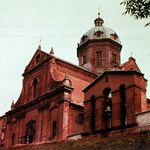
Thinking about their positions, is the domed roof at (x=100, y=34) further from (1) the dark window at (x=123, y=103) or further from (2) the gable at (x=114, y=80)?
(1) the dark window at (x=123, y=103)

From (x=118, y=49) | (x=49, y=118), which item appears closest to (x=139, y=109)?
(x=49, y=118)

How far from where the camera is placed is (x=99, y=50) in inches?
2021

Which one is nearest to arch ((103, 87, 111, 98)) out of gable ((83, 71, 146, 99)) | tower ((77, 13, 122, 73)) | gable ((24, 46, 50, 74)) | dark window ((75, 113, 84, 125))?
gable ((83, 71, 146, 99))

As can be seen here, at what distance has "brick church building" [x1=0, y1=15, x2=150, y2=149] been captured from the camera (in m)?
31.0

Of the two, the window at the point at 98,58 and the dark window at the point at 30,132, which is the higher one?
the window at the point at 98,58

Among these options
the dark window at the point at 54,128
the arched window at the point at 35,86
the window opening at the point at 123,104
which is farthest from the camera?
the arched window at the point at 35,86

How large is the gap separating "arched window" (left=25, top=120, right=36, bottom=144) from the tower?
11.9 m

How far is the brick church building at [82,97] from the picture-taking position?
31.0 meters

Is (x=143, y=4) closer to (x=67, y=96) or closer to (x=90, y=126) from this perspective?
(x=90, y=126)

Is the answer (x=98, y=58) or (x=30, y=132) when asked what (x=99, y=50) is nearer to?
(x=98, y=58)

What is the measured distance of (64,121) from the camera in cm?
3700

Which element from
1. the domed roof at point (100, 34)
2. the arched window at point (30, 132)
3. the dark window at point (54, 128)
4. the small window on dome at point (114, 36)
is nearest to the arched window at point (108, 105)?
the dark window at point (54, 128)

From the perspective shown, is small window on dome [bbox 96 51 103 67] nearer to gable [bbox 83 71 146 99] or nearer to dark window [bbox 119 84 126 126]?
gable [bbox 83 71 146 99]

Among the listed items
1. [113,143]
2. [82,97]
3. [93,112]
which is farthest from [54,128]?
[113,143]
